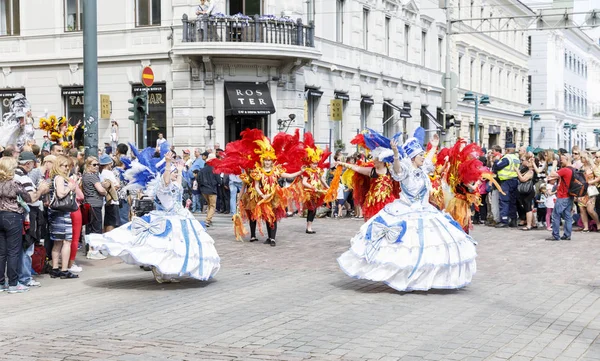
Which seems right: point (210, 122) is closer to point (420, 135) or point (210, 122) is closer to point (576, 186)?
point (576, 186)

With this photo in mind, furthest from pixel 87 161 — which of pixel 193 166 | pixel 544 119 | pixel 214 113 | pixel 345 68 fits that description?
pixel 544 119

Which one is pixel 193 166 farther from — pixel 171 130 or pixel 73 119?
pixel 73 119

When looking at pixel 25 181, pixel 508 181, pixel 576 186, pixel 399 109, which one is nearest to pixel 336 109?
pixel 508 181

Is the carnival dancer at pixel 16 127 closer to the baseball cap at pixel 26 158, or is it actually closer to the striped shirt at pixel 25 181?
the baseball cap at pixel 26 158

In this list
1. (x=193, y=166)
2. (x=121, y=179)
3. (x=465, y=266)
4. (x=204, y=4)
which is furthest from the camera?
(x=204, y=4)

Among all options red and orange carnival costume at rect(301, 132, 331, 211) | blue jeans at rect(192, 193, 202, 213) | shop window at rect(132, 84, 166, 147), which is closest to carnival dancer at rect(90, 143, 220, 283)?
red and orange carnival costume at rect(301, 132, 331, 211)

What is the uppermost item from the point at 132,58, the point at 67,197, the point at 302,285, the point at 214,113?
the point at 132,58

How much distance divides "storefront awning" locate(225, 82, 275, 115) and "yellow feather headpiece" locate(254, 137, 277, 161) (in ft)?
37.5

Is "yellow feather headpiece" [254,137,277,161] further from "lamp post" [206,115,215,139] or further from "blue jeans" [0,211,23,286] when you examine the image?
"lamp post" [206,115,215,139]

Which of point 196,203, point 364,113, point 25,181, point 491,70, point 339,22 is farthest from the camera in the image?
point 491,70

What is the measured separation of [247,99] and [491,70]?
100.0ft

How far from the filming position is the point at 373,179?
12570 mm

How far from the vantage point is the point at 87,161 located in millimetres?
12922

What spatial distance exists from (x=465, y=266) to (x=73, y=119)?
22093 mm
